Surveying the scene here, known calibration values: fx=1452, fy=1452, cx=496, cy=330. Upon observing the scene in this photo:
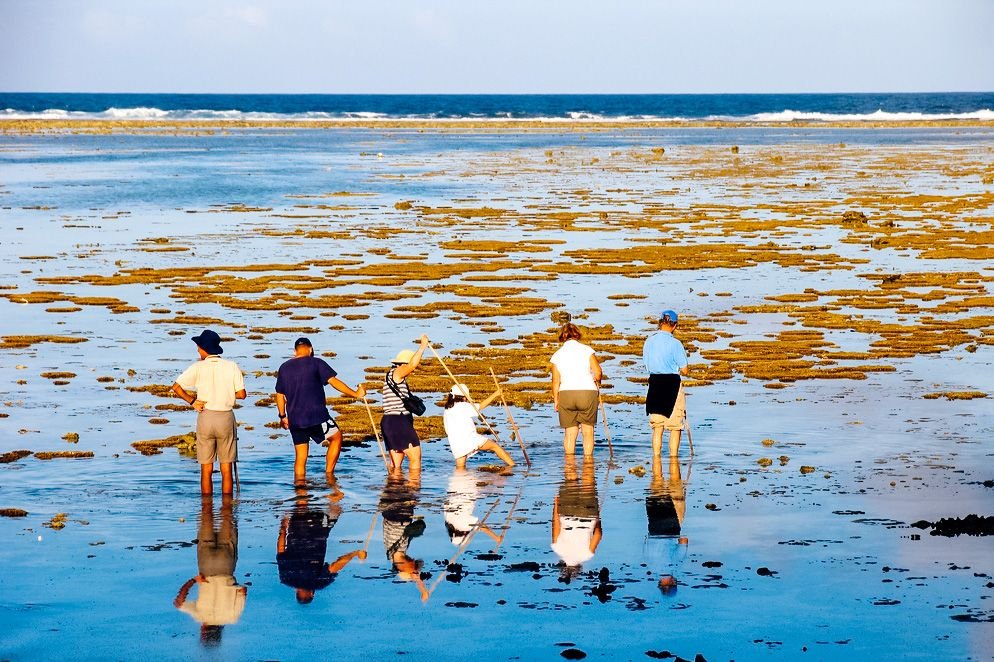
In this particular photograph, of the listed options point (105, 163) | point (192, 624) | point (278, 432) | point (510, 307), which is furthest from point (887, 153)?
point (192, 624)

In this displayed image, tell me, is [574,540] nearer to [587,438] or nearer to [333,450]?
[587,438]

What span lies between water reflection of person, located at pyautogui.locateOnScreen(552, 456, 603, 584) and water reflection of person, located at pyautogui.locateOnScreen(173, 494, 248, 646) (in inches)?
126

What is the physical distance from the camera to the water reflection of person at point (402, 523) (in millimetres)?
14555

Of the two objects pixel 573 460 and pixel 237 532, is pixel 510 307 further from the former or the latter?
pixel 237 532

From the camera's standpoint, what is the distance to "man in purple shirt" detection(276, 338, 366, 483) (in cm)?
1833

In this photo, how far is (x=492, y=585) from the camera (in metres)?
14.0

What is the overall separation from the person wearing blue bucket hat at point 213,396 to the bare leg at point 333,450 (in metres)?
1.69

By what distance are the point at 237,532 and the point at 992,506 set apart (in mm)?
8701

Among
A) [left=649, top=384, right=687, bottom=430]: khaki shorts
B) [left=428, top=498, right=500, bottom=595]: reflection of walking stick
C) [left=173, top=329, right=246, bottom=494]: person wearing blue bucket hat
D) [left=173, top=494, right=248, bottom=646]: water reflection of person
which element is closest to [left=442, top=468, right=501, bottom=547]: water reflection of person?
[left=428, top=498, right=500, bottom=595]: reflection of walking stick

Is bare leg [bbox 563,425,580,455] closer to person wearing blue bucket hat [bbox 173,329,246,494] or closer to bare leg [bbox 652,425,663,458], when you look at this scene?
bare leg [bbox 652,425,663,458]

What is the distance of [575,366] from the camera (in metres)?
19.7

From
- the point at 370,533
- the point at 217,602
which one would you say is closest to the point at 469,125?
the point at 370,533

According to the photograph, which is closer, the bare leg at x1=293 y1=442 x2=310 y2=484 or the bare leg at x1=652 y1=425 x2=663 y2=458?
the bare leg at x1=293 y1=442 x2=310 y2=484

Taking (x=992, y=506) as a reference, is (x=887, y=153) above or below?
above
